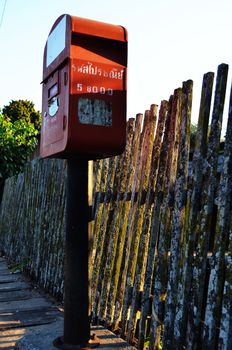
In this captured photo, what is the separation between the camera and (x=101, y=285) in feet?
14.7

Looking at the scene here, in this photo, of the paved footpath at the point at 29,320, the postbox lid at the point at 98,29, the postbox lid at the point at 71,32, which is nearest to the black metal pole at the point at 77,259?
the paved footpath at the point at 29,320

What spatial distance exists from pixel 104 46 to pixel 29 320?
298cm

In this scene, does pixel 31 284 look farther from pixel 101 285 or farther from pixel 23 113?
pixel 23 113

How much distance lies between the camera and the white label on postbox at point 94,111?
3.02 m

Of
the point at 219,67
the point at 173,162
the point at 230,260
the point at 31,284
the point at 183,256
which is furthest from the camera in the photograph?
the point at 31,284

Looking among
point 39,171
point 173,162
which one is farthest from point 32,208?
point 173,162

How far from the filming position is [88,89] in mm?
3055

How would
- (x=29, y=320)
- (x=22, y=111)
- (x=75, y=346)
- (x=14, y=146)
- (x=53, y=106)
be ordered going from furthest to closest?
1. (x=22, y=111)
2. (x=14, y=146)
3. (x=29, y=320)
4. (x=53, y=106)
5. (x=75, y=346)

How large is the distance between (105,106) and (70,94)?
0.90 feet

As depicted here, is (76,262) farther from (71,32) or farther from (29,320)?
(29,320)

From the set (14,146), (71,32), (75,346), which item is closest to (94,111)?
(71,32)

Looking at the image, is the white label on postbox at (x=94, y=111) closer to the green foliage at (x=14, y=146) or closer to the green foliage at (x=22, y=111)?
the green foliage at (x=14, y=146)

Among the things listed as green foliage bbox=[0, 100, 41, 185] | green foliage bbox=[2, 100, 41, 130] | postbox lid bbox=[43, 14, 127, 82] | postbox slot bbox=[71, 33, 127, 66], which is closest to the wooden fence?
postbox slot bbox=[71, 33, 127, 66]

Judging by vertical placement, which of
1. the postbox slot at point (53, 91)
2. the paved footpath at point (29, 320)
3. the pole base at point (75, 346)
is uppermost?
the postbox slot at point (53, 91)
